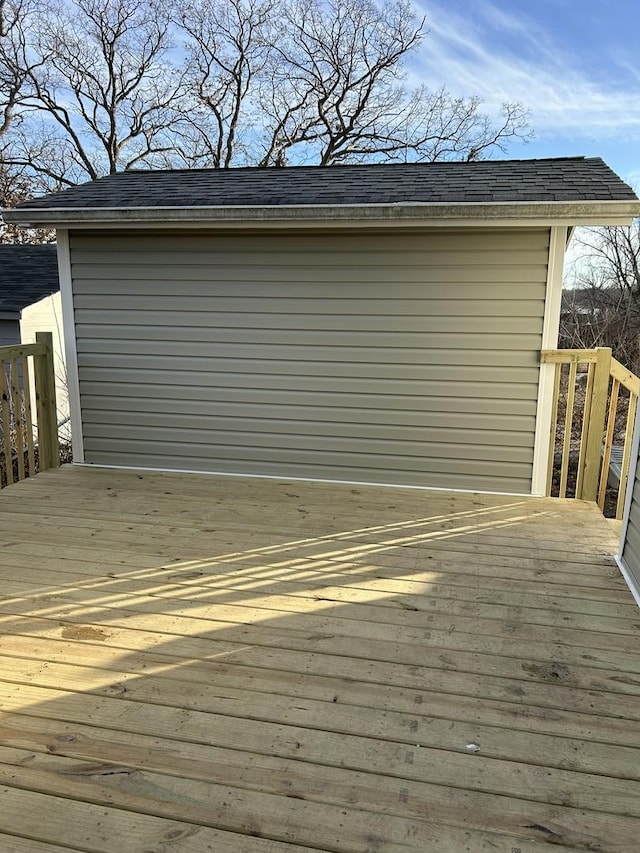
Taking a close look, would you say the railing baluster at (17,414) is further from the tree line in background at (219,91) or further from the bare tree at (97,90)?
the tree line in background at (219,91)

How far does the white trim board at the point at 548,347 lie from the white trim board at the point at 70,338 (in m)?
3.37

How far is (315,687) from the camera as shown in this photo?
2.10m

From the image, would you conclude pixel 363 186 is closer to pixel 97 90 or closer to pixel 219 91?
pixel 219 91

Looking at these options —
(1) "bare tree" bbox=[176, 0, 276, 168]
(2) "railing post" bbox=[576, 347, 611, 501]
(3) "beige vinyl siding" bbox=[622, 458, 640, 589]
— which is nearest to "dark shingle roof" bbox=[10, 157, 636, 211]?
(2) "railing post" bbox=[576, 347, 611, 501]

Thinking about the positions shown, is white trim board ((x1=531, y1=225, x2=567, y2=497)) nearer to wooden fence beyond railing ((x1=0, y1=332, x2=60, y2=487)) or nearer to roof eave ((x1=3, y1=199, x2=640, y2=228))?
roof eave ((x1=3, y1=199, x2=640, y2=228))

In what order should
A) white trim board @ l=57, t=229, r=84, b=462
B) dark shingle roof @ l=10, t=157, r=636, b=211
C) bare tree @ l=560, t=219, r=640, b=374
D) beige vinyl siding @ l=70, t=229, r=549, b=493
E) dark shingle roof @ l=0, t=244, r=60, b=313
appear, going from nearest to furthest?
1. dark shingle roof @ l=10, t=157, r=636, b=211
2. beige vinyl siding @ l=70, t=229, r=549, b=493
3. white trim board @ l=57, t=229, r=84, b=462
4. dark shingle roof @ l=0, t=244, r=60, b=313
5. bare tree @ l=560, t=219, r=640, b=374

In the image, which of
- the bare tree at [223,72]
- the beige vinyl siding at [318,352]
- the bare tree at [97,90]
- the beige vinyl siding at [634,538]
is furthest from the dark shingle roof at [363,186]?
the bare tree at [97,90]

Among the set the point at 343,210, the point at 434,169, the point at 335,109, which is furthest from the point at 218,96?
the point at 343,210

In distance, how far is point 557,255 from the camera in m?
3.89

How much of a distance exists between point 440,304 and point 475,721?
9.23 feet

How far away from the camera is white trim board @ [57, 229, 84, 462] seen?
4.57 m

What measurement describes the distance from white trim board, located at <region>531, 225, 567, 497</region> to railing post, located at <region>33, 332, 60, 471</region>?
3.50m

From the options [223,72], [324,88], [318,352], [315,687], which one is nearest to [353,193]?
[318,352]

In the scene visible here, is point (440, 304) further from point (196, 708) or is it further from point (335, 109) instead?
→ point (335, 109)
